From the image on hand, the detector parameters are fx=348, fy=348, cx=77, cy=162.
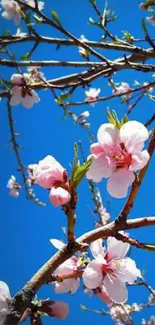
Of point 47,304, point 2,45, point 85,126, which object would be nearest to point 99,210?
point 85,126

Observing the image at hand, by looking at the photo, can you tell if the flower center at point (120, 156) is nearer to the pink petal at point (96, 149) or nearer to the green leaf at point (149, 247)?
the pink petal at point (96, 149)

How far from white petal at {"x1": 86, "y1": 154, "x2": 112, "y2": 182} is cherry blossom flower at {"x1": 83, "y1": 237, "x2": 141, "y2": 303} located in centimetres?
26

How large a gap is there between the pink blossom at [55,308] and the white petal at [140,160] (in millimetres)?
482

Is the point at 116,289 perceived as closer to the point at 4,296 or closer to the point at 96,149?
the point at 4,296

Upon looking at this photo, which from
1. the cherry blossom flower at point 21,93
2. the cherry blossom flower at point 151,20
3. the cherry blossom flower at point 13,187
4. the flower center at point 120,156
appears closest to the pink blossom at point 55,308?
the flower center at point 120,156

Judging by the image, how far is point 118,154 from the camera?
1.11m

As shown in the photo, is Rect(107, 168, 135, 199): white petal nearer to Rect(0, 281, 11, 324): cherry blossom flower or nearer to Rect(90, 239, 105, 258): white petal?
Rect(90, 239, 105, 258): white petal

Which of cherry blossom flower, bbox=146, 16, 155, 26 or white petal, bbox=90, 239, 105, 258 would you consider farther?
cherry blossom flower, bbox=146, 16, 155, 26

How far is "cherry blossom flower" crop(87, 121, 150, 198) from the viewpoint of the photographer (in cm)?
106

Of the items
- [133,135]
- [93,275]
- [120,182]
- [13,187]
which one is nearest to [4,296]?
[93,275]

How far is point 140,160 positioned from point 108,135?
5.4 inches

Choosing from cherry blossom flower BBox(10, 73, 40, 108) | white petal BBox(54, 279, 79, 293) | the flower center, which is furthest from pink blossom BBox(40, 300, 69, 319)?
cherry blossom flower BBox(10, 73, 40, 108)

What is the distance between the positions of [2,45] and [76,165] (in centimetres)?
211

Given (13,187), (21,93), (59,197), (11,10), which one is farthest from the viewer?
(13,187)
